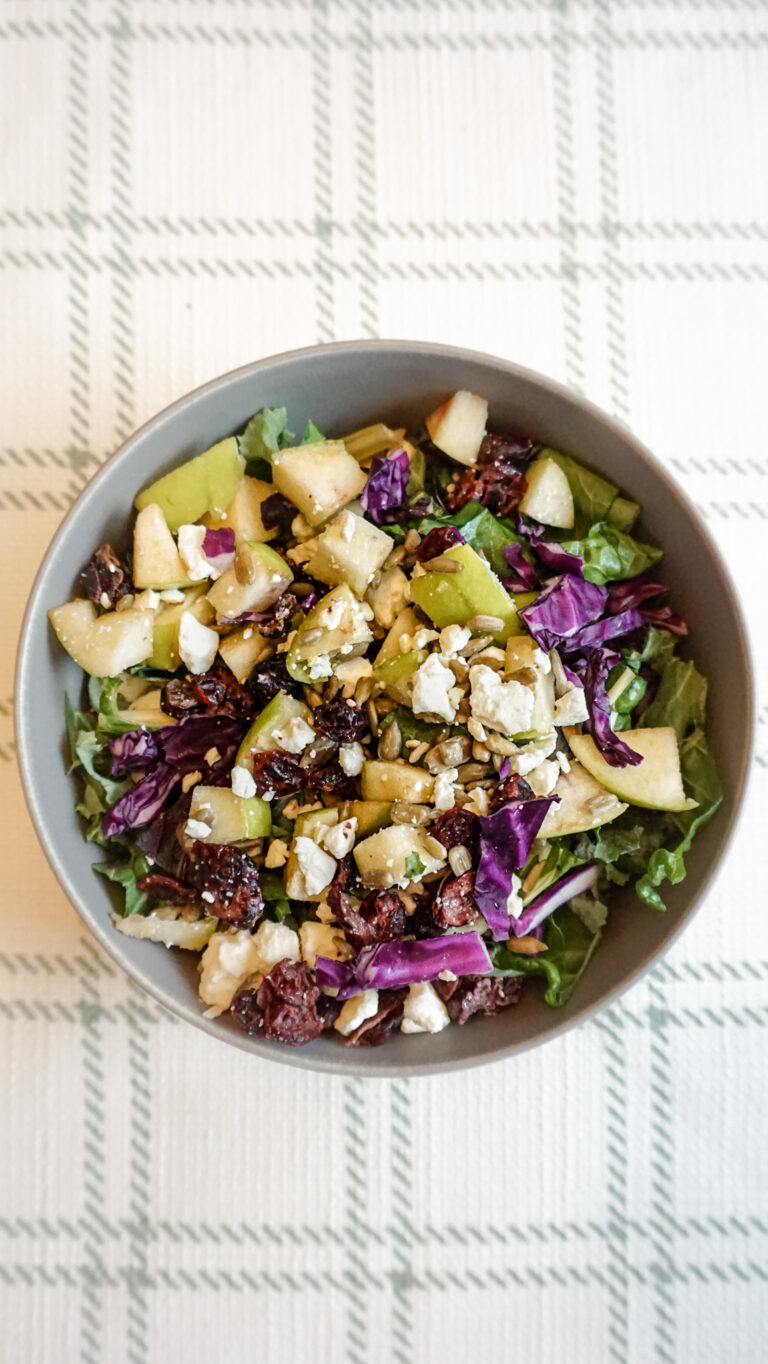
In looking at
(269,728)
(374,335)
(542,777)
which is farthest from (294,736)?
(374,335)

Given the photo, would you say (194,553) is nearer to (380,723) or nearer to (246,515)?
(246,515)

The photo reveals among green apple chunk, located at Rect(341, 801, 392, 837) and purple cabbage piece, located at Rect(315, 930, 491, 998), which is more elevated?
green apple chunk, located at Rect(341, 801, 392, 837)

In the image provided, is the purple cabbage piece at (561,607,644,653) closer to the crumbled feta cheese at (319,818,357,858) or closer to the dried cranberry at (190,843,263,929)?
the crumbled feta cheese at (319,818,357,858)

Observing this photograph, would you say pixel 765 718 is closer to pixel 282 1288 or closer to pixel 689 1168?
pixel 689 1168

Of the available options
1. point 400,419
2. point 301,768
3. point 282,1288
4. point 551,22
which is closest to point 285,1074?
point 282,1288

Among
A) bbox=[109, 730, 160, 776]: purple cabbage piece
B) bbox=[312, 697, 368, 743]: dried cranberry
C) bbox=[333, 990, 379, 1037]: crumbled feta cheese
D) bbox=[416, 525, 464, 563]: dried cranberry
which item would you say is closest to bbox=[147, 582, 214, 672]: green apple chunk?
bbox=[109, 730, 160, 776]: purple cabbage piece
